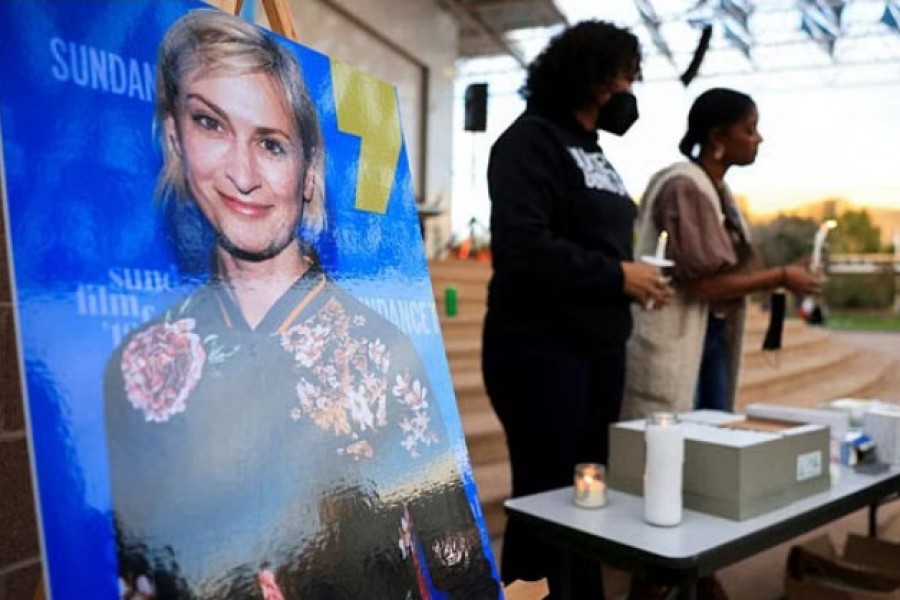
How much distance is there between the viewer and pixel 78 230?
1.75 feet

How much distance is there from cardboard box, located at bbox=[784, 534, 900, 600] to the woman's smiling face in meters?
1.35

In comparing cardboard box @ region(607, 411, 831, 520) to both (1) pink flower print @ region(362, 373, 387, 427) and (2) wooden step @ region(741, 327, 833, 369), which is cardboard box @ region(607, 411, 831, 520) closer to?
(1) pink flower print @ region(362, 373, 387, 427)

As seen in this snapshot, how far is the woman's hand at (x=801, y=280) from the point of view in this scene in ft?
5.04

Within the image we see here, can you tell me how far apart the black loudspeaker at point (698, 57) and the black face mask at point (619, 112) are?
0.57m

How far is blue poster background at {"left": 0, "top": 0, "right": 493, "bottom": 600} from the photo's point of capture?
0.50 m

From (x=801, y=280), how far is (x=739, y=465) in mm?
578

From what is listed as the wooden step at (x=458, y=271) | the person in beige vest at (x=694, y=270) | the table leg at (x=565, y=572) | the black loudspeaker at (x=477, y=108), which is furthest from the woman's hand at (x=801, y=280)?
the black loudspeaker at (x=477, y=108)

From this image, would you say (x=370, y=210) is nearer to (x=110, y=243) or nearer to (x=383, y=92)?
(x=383, y=92)

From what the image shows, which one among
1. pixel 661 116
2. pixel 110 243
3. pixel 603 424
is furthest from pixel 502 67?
pixel 110 243

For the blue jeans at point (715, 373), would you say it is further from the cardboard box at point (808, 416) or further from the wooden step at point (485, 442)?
the wooden step at point (485, 442)

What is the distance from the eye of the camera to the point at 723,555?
103cm

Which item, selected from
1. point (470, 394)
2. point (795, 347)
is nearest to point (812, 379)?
point (795, 347)

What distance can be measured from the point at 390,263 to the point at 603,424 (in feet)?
2.34

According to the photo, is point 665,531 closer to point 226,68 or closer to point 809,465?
point 809,465
